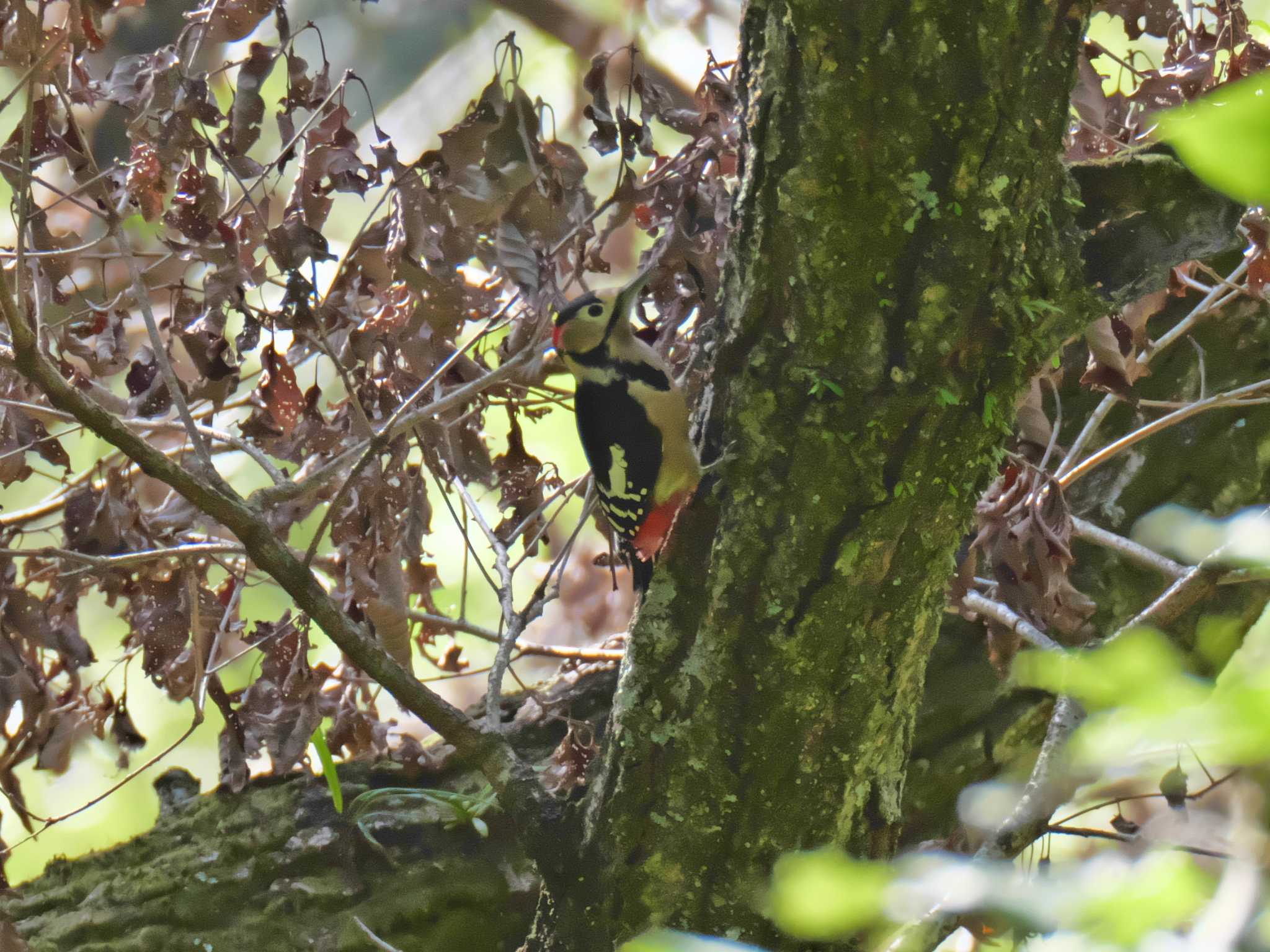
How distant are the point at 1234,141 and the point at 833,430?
4.25 ft

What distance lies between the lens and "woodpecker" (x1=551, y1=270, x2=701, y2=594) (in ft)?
7.09

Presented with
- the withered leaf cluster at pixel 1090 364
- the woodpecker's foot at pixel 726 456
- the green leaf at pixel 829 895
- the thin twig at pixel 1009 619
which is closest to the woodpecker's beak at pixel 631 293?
the woodpecker's foot at pixel 726 456

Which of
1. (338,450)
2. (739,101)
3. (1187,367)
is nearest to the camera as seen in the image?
Answer: (739,101)

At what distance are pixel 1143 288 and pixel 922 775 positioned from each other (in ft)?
4.19

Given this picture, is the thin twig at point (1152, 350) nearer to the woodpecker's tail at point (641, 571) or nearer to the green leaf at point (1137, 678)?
the woodpecker's tail at point (641, 571)

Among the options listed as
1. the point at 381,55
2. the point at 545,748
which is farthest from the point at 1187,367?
the point at 381,55

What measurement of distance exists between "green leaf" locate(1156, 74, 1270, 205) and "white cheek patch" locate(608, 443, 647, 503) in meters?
1.90

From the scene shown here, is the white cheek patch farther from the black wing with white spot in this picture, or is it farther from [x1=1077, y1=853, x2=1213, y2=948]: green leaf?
[x1=1077, y1=853, x2=1213, y2=948]: green leaf

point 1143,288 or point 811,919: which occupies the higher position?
point 1143,288

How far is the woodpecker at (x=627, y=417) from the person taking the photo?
2162 mm

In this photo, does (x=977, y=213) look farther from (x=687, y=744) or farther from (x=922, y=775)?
(x=922, y=775)

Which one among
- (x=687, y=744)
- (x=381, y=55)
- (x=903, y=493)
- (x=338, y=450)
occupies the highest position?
(x=381, y=55)

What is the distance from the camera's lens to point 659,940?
43cm

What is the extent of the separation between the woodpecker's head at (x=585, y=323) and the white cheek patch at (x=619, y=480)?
0.33m
